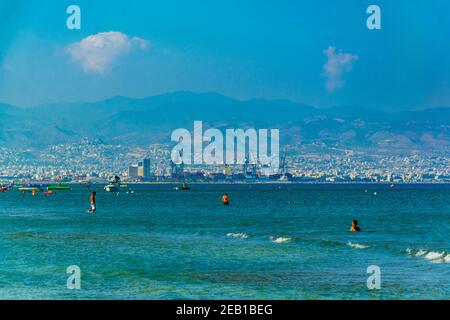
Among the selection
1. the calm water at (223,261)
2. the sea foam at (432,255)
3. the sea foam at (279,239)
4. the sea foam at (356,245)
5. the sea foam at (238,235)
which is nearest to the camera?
the calm water at (223,261)

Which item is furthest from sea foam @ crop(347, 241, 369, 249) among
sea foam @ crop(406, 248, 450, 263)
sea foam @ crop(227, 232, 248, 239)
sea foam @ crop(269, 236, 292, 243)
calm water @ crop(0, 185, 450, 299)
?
sea foam @ crop(227, 232, 248, 239)

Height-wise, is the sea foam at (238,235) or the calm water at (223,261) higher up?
the sea foam at (238,235)

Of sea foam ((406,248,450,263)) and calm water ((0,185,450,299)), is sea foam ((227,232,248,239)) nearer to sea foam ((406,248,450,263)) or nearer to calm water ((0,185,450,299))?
calm water ((0,185,450,299))

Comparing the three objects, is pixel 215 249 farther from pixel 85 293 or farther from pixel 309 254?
pixel 85 293

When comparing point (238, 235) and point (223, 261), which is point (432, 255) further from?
point (238, 235)

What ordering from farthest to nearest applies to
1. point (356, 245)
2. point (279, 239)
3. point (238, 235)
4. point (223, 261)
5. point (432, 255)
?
point (238, 235) → point (279, 239) → point (356, 245) → point (432, 255) → point (223, 261)

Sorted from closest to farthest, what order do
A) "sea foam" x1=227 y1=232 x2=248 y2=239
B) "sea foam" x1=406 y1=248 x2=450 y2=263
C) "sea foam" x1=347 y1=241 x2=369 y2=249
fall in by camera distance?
"sea foam" x1=406 y1=248 x2=450 y2=263 < "sea foam" x1=347 y1=241 x2=369 y2=249 < "sea foam" x1=227 y1=232 x2=248 y2=239

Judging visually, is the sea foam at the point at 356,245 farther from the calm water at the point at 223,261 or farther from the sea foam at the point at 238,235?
the sea foam at the point at 238,235

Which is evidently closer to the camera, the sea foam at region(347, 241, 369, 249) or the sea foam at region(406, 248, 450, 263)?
the sea foam at region(406, 248, 450, 263)

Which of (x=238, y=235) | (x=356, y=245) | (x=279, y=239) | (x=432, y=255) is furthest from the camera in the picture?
(x=238, y=235)

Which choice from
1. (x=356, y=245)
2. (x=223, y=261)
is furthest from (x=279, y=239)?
→ (x=223, y=261)

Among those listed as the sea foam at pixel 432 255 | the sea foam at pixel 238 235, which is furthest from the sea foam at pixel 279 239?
the sea foam at pixel 432 255
